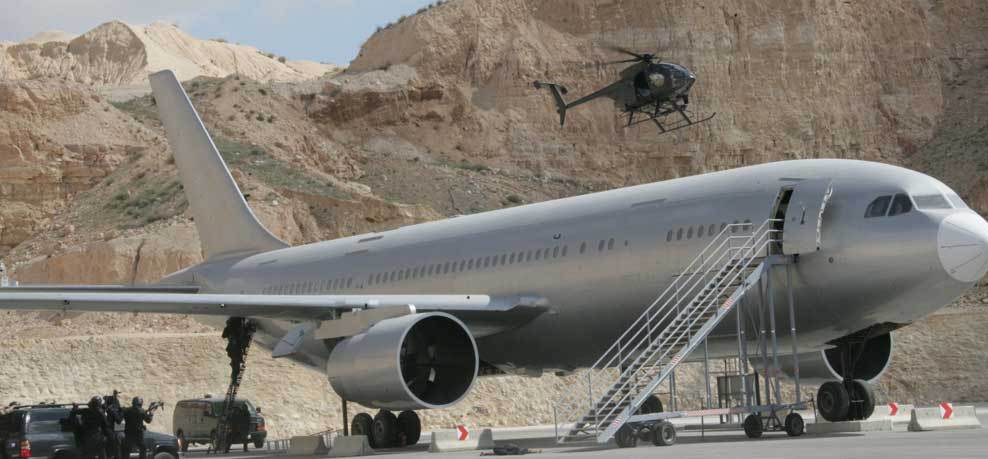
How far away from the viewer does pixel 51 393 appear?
136 feet

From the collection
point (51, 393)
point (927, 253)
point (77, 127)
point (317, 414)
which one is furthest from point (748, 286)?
point (77, 127)

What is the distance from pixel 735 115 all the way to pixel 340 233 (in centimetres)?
2794

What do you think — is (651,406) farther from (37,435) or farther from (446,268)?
(37,435)

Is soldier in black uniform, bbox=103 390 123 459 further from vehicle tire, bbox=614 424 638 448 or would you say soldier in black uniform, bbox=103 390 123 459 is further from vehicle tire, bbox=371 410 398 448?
vehicle tire, bbox=614 424 638 448

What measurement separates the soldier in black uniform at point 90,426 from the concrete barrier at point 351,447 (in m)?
5.16

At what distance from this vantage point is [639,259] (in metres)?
22.6

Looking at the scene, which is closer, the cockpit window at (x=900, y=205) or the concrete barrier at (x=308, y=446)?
the cockpit window at (x=900, y=205)

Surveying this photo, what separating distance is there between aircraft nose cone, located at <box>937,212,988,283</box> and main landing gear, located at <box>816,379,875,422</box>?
2.48 meters

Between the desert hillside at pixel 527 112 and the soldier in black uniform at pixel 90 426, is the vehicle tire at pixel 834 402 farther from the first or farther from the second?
the desert hillside at pixel 527 112

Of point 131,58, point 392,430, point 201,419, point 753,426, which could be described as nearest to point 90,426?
point 392,430

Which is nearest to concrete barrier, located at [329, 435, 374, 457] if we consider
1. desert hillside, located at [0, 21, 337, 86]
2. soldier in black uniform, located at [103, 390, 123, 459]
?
soldier in black uniform, located at [103, 390, 123, 459]

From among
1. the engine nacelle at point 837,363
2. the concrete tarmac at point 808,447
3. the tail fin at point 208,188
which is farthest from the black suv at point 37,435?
the tail fin at point 208,188

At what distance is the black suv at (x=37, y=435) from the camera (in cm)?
1922

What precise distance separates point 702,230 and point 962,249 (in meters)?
4.06
